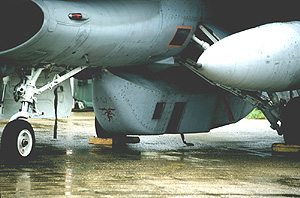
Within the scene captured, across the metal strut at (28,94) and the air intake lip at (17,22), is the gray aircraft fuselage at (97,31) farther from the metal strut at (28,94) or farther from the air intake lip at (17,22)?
the metal strut at (28,94)

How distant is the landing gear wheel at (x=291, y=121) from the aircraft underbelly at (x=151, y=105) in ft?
3.57

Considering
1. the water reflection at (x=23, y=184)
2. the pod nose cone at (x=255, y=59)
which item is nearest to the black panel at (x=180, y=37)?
the pod nose cone at (x=255, y=59)

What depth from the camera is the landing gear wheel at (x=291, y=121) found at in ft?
33.0

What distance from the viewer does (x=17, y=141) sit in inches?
321

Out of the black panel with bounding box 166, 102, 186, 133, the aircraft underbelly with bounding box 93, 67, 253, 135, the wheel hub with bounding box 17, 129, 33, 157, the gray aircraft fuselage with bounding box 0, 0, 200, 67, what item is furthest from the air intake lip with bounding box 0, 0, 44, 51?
the black panel with bounding box 166, 102, 186, 133

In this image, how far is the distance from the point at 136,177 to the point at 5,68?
263cm

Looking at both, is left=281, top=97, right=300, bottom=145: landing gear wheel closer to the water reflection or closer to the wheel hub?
the wheel hub

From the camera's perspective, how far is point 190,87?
34.1 feet

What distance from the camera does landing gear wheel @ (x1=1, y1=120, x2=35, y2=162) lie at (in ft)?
26.7

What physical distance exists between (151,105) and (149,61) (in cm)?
81

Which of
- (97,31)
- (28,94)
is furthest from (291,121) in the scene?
(28,94)

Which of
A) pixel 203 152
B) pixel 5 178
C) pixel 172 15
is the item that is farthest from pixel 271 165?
pixel 5 178

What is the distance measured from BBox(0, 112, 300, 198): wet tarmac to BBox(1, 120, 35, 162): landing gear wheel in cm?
20

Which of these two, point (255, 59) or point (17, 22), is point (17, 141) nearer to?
point (17, 22)
